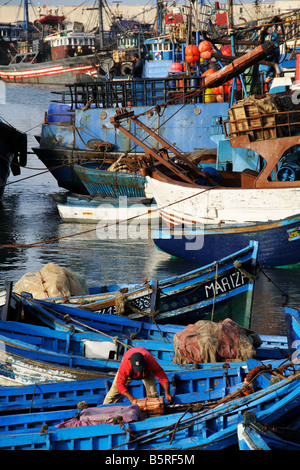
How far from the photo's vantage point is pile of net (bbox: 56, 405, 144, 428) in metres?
7.49

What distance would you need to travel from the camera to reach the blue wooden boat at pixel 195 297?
492 inches

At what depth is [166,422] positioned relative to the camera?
24.5 feet

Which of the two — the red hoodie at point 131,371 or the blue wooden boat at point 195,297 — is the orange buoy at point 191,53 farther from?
the red hoodie at point 131,371

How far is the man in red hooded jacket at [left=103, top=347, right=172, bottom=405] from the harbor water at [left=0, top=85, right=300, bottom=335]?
5.20 meters

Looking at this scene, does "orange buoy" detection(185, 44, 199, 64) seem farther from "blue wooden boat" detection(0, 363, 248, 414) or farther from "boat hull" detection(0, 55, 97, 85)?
"boat hull" detection(0, 55, 97, 85)

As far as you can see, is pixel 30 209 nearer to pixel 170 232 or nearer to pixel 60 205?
pixel 60 205

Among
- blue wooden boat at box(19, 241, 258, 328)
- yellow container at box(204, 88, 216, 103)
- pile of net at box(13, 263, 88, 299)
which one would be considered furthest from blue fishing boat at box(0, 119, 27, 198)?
blue wooden boat at box(19, 241, 258, 328)

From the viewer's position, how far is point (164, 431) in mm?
7410

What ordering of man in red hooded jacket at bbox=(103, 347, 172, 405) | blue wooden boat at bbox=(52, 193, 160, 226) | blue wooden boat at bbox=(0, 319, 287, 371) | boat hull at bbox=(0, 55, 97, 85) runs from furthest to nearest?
1. boat hull at bbox=(0, 55, 97, 85)
2. blue wooden boat at bbox=(52, 193, 160, 226)
3. blue wooden boat at bbox=(0, 319, 287, 371)
4. man in red hooded jacket at bbox=(103, 347, 172, 405)

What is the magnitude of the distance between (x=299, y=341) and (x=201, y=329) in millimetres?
1611

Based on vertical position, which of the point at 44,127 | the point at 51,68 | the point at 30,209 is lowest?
the point at 30,209

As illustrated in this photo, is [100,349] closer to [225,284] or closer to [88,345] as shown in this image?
[88,345]

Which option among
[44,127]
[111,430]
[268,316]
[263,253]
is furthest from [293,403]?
[44,127]

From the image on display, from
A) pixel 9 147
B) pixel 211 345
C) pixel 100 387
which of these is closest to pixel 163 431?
pixel 100 387
